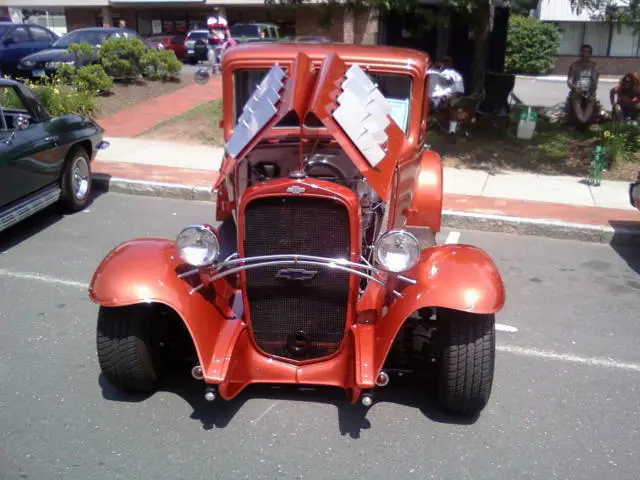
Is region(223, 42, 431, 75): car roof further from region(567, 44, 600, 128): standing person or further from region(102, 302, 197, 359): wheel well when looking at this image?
region(567, 44, 600, 128): standing person

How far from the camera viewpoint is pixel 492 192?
8.61 meters

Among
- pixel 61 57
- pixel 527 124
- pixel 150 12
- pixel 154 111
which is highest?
pixel 150 12

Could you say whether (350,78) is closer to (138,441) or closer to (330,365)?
(330,365)

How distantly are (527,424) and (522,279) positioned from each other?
8.19 feet

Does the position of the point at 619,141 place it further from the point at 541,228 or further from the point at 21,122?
the point at 21,122

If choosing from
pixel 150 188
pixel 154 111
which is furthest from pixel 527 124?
pixel 154 111

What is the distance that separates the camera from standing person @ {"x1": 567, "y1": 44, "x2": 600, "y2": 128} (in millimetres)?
11422

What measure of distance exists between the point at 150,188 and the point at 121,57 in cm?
745

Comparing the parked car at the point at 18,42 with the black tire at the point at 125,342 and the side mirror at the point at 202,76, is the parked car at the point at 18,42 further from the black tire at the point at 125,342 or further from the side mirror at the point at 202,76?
the black tire at the point at 125,342

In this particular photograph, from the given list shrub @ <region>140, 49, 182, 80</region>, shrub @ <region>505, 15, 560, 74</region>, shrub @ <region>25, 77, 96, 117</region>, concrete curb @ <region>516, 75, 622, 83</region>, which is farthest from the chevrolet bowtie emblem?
shrub @ <region>505, 15, 560, 74</region>

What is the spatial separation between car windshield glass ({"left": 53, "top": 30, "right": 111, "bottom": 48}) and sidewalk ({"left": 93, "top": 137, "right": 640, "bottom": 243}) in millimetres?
7769

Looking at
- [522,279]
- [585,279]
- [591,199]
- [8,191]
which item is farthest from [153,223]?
[591,199]

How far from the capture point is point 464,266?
11.9 feet

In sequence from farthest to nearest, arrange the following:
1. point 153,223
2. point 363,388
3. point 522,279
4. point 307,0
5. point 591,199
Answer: point 307,0
point 591,199
point 153,223
point 522,279
point 363,388
